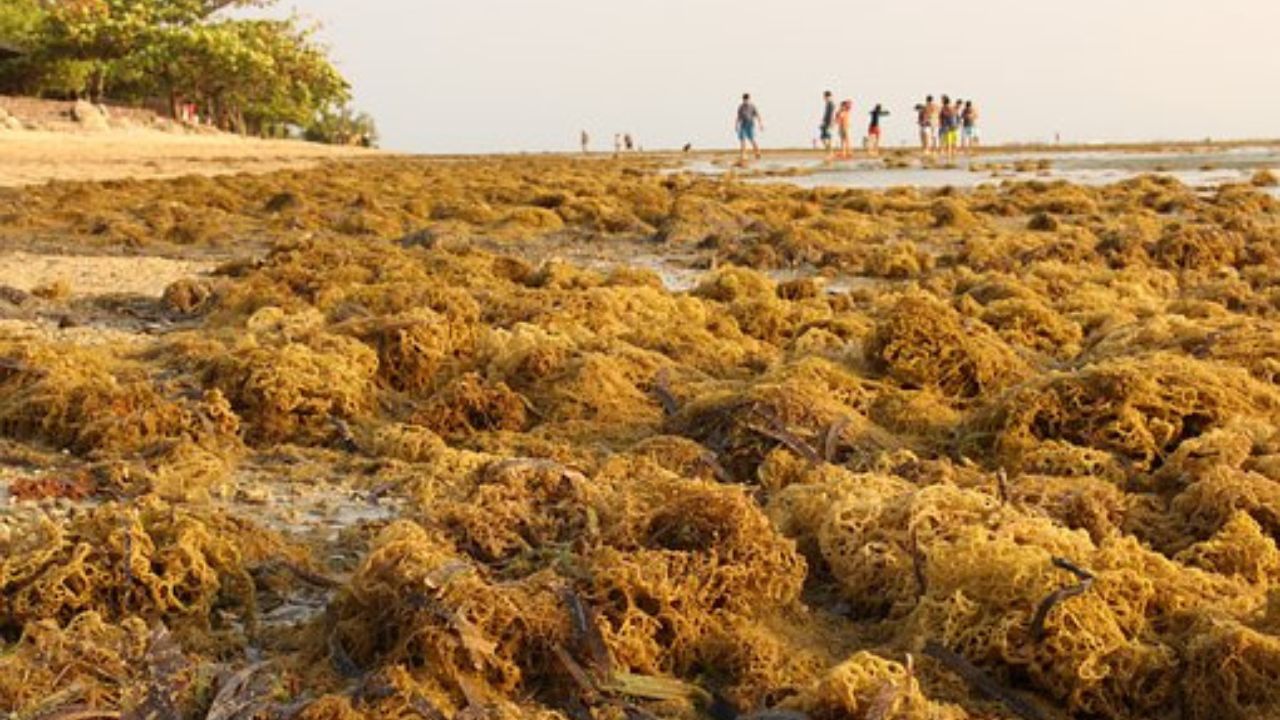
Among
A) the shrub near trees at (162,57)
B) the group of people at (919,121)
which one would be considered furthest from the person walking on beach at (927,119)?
the shrub near trees at (162,57)

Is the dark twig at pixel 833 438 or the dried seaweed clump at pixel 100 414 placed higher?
the dried seaweed clump at pixel 100 414

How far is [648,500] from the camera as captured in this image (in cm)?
430

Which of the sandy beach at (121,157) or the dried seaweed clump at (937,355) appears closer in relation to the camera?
the dried seaweed clump at (937,355)

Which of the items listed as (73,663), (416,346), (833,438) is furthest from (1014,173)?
(73,663)

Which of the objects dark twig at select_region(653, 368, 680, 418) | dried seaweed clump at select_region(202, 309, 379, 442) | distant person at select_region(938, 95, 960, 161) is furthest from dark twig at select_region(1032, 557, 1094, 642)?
distant person at select_region(938, 95, 960, 161)

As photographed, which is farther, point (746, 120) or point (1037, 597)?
point (746, 120)

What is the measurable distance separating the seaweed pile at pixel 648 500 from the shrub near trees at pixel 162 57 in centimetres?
3995

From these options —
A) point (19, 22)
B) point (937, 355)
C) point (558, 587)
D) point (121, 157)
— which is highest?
point (19, 22)

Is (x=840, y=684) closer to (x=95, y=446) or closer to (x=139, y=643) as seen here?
(x=139, y=643)

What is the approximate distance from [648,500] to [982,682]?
1236 millimetres

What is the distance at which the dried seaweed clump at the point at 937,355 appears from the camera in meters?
6.98

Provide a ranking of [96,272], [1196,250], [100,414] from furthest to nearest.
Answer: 1. [1196,250]
2. [96,272]
3. [100,414]

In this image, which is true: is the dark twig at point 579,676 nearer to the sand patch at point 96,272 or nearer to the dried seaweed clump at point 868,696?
the dried seaweed clump at point 868,696

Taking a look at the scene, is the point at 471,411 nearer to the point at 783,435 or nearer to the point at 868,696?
the point at 783,435
